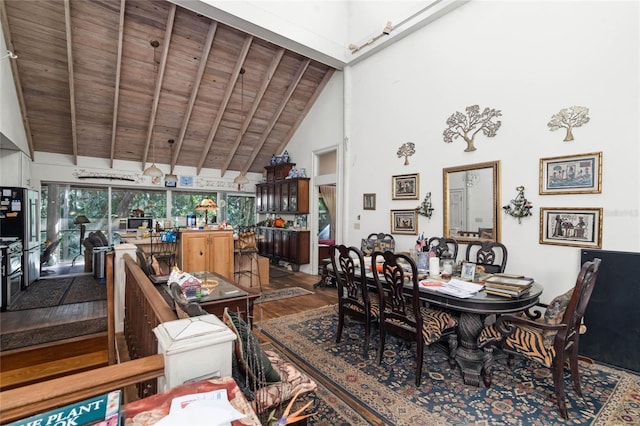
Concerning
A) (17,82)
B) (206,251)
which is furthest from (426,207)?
(17,82)

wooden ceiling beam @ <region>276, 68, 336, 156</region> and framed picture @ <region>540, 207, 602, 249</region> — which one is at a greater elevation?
wooden ceiling beam @ <region>276, 68, 336, 156</region>

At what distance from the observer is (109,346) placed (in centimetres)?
303

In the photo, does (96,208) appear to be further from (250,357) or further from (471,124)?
(471,124)

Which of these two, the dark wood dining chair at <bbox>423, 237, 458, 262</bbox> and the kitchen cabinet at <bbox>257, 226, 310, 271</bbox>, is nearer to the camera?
the dark wood dining chair at <bbox>423, 237, 458, 262</bbox>

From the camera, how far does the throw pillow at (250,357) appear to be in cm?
144

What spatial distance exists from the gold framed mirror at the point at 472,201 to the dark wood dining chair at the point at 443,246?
0.18m

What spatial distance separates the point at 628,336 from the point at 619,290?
15.8 inches

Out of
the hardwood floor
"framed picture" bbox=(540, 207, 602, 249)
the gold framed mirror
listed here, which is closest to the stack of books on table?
"framed picture" bbox=(540, 207, 602, 249)

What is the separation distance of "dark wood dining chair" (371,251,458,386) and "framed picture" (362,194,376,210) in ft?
8.28

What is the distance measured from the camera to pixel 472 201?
3.88 m

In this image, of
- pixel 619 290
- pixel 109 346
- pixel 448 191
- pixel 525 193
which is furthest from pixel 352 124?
pixel 109 346

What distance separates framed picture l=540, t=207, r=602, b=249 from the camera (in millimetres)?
2939

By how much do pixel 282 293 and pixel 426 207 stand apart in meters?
2.76

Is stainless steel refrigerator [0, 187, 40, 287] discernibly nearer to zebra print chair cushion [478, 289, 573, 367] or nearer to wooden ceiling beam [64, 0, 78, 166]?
wooden ceiling beam [64, 0, 78, 166]
